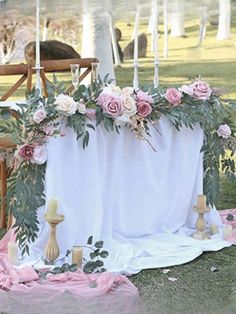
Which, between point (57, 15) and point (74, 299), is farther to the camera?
point (57, 15)

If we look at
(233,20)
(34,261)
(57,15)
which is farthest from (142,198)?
(233,20)

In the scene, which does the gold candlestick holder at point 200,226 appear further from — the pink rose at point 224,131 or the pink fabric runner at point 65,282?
the pink fabric runner at point 65,282

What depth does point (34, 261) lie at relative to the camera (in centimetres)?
373

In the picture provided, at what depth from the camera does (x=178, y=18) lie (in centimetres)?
930

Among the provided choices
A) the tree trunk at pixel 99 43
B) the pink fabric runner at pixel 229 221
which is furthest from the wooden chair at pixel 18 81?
the tree trunk at pixel 99 43

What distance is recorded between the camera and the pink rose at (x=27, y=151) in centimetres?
362

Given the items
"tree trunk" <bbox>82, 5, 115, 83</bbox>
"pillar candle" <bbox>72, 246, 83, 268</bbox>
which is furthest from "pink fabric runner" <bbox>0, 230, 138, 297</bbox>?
"tree trunk" <bbox>82, 5, 115, 83</bbox>

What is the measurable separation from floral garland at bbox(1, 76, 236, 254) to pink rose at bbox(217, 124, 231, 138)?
0.82 ft

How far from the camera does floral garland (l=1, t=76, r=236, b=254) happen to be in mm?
3629

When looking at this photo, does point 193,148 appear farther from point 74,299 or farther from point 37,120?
point 74,299

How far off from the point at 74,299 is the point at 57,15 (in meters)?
4.58

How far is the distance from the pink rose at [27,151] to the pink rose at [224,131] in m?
1.29

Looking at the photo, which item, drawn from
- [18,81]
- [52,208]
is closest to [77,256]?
[52,208]

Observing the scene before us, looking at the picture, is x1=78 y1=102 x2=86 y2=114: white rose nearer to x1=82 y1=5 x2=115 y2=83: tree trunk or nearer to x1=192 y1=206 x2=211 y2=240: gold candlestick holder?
x1=192 y1=206 x2=211 y2=240: gold candlestick holder
